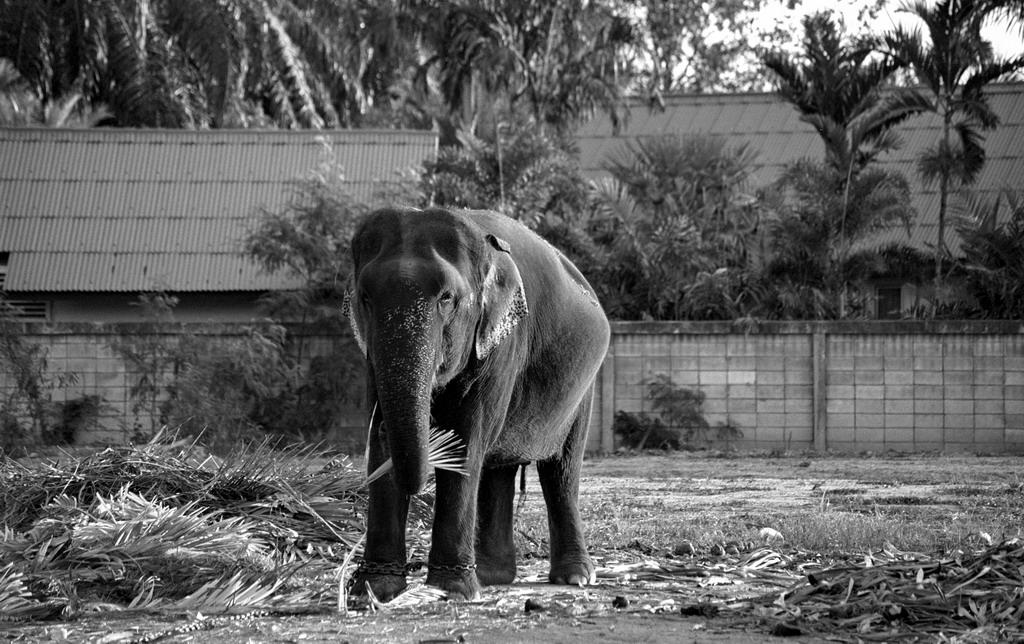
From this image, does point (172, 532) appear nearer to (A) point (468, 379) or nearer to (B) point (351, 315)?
(B) point (351, 315)

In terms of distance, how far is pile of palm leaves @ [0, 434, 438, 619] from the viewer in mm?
6289

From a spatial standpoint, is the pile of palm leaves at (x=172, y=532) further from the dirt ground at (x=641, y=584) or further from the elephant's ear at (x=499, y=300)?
the elephant's ear at (x=499, y=300)

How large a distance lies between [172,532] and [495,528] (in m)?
1.75

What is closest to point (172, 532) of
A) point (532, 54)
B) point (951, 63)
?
point (951, 63)

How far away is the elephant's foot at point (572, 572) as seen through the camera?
24.5 feet

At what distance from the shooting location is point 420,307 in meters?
6.02

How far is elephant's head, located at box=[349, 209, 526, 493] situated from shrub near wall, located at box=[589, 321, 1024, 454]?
37.8 ft

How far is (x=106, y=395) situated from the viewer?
1750 cm

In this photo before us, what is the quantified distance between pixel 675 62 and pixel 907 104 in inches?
763

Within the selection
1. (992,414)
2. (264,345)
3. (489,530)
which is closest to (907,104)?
(992,414)

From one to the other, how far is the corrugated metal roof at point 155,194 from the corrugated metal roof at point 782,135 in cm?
548

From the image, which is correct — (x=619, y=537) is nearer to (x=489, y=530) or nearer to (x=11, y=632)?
(x=489, y=530)

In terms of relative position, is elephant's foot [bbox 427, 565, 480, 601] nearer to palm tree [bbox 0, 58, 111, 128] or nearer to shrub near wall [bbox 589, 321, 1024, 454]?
shrub near wall [bbox 589, 321, 1024, 454]

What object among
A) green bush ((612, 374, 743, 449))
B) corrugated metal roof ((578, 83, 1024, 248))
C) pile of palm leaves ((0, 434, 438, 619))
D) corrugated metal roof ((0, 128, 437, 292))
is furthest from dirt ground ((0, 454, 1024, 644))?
corrugated metal roof ((578, 83, 1024, 248))
